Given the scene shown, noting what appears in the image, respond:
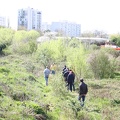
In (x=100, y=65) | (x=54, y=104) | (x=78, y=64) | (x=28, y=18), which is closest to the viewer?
(x=54, y=104)

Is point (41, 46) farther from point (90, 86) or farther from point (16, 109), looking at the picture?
point (16, 109)

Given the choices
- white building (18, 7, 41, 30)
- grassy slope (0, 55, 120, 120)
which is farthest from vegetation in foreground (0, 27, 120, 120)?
white building (18, 7, 41, 30)

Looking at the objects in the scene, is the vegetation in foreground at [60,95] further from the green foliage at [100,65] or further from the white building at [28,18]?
the white building at [28,18]

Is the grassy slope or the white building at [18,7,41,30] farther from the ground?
the white building at [18,7,41,30]

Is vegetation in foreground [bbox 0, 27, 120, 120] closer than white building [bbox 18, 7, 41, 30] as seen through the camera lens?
Yes

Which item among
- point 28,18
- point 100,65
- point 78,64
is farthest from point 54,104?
point 28,18

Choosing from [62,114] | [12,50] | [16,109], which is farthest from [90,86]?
[12,50]

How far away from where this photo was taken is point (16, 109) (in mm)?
11625

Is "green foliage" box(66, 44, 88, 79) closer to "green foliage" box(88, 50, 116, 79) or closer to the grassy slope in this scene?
"green foliage" box(88, 50, 116, 79)

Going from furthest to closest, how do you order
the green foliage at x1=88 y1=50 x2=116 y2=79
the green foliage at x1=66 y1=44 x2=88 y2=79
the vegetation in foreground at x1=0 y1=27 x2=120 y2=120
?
the green foliage at x1=88 y1=50 x2=116 y2=79 < the green foliage at x1=66 y1=44 x2=88 y2=79 < the vegetation in foreground at x1=0 y1=27 x2=120 y2=120

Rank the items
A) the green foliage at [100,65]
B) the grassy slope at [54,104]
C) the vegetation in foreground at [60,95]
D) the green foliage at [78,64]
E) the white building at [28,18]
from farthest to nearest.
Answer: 1. the white building at [28,18]
2. the green foliage at [100,65]
3. the green foliage at [78,64]
4. the vegetation in foreground at [60,95]
5. the grassy slope at [54,104]

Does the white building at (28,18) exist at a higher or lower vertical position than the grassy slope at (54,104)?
higher

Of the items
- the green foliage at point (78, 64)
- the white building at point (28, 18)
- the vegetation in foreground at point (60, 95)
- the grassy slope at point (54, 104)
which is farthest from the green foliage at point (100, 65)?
the white building at point (28, 18)

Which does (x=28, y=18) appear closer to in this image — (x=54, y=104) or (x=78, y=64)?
(x=78, y=64)
